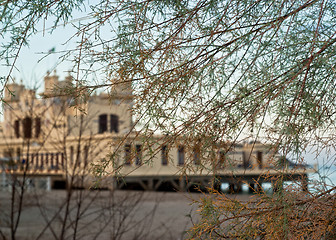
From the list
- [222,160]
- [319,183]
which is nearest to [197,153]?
[222,160]

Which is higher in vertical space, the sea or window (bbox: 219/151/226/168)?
window (bbox: 219/151/226/168)

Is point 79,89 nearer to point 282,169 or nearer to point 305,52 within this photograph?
point 282,169

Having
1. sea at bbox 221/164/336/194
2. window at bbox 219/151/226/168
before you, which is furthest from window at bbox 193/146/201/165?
sea at bbox 221/164/336/194

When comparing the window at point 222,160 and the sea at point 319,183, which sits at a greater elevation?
the window at point 222,160

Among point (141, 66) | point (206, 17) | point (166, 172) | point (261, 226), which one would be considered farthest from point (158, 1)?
point (166, 172)

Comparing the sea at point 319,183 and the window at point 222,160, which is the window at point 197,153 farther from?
the sea at point 319,183

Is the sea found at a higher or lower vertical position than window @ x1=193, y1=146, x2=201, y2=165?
lower

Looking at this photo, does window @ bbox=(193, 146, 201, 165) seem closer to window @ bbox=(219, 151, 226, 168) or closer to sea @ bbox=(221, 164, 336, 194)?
window @ bbox=(219, 151, 226, 168)

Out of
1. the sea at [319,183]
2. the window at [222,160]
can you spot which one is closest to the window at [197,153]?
the window at [222,160]

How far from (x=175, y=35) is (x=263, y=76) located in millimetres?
402

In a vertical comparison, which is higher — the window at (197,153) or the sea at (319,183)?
the window at (197,153)

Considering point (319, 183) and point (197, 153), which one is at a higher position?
point (197, 153)

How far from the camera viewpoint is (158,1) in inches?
71.4

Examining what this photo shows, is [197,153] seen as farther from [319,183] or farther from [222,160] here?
[319,183]
